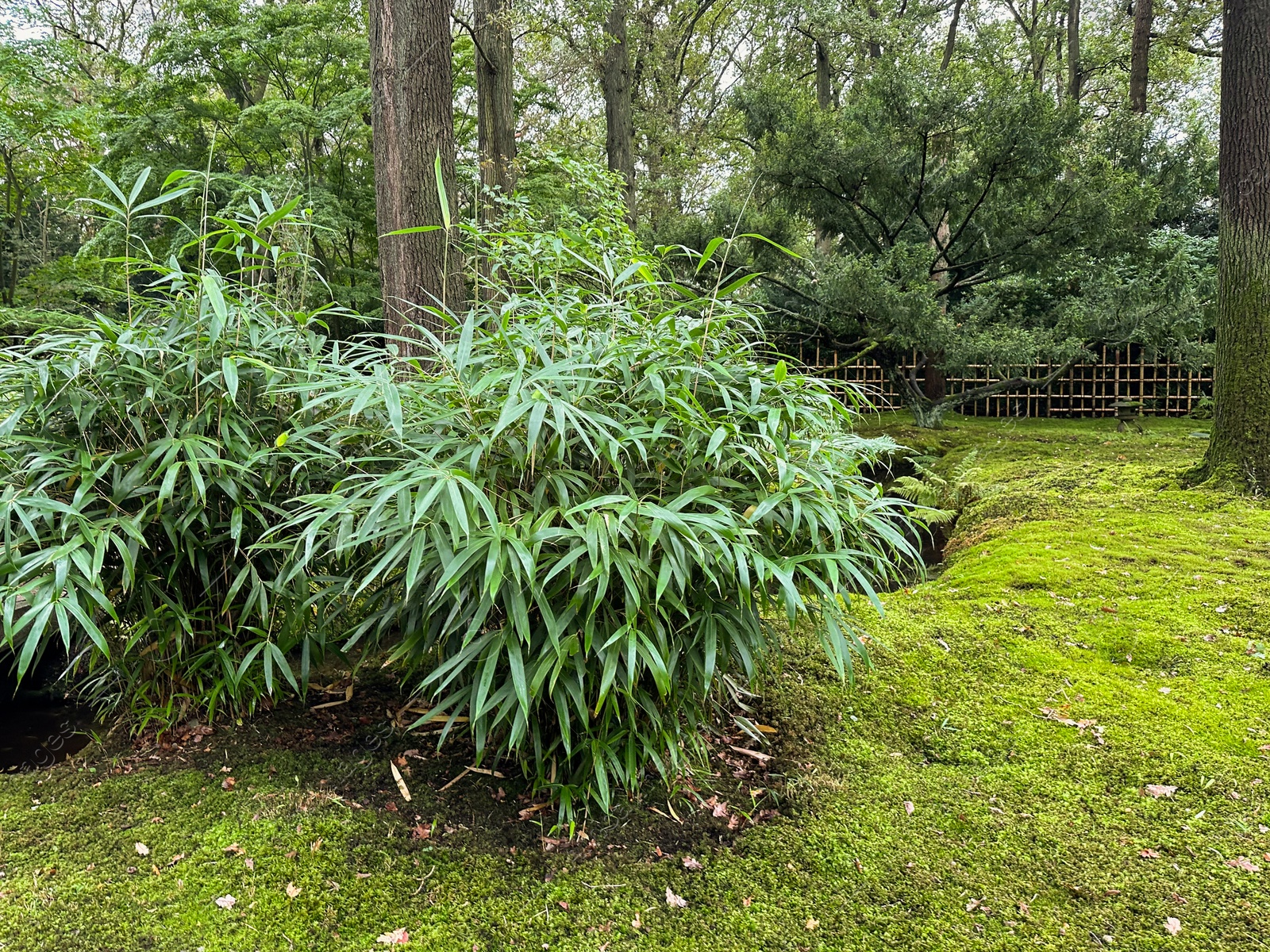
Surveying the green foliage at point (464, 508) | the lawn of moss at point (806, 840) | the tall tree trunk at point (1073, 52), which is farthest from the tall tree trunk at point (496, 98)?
the tall tree trunk at point (1073, 52)

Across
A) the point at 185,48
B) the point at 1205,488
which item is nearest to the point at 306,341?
the point at 1205,488

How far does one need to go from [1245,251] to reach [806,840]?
14.7 ft

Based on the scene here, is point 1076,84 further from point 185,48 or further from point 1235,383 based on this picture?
point 185,48

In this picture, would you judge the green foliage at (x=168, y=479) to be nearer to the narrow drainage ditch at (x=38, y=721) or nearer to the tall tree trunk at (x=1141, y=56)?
the narrow drainage ditch at (x=38, y=721)

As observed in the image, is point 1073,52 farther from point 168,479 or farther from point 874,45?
point 168,479

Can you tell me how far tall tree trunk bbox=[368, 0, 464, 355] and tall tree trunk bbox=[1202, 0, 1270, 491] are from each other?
424 cm

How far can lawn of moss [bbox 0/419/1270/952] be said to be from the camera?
4.02 ft

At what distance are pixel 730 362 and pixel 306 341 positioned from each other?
3.37 ft

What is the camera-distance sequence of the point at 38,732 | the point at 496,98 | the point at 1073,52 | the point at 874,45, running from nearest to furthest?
the point at 38,732, the point at 496,98, the point at 874,45, the point at 1073,52

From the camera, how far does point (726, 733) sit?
1.80 m

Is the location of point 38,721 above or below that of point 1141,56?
below

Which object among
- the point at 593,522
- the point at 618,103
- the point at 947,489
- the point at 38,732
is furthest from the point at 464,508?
the point at 618,103

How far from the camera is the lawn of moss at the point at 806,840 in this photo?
1.23 metres

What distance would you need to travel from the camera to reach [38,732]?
Answer: 201 cm
